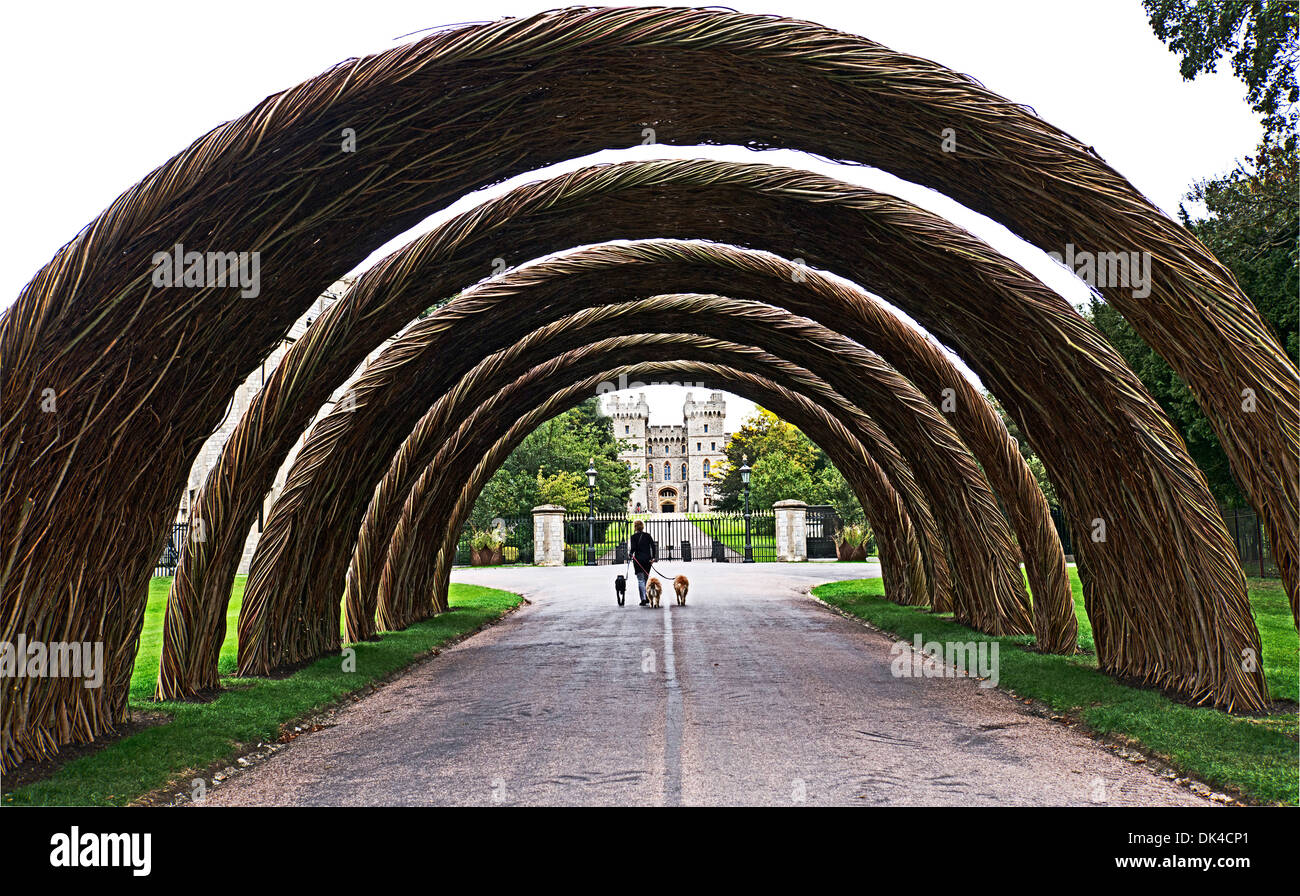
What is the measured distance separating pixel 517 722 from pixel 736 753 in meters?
2.09

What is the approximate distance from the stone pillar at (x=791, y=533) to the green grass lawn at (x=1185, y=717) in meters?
23.1

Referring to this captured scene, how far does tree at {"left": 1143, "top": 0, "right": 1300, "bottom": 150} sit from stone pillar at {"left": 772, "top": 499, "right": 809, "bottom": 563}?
22.2 m

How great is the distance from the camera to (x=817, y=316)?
1164cm

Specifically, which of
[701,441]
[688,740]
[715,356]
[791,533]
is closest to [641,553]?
[715,356]

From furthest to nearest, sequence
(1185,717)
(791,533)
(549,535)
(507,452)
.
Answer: (791,533) → (549,535) → (507,452) → (1185,717)

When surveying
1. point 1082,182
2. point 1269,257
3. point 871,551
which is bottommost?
point 871,551

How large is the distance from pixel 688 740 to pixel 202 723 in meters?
Result: 3.65

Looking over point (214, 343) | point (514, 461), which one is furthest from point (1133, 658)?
point (514, 461)

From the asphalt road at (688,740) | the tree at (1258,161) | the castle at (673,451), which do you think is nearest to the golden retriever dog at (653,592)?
the asphalt road at (688,740)

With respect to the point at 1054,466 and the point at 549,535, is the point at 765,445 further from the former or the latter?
the point at 1054,466

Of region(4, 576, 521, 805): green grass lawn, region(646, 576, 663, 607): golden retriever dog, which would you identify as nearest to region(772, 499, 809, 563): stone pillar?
region(646, 576, 663, 607): golden retriever dog

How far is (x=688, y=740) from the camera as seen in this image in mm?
6777

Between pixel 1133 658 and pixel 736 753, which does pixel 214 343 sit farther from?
pixel 1133 658

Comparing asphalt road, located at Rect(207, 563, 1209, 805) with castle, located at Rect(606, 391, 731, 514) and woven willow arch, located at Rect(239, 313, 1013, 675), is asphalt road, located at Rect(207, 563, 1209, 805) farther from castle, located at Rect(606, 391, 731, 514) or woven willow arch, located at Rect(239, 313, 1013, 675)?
castle, located at Rect(606, 391, 731, 514)
